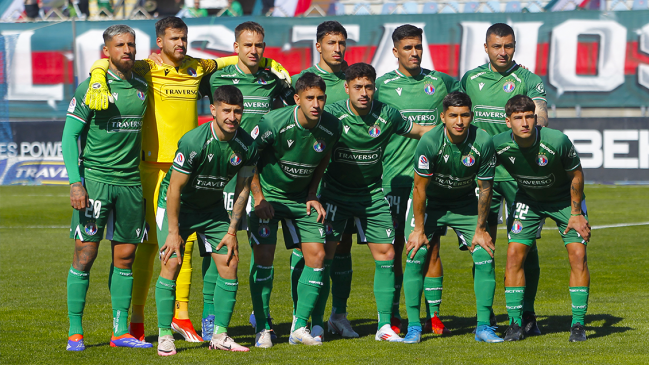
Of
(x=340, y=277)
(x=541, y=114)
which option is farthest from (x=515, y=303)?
(x=541, y=114)

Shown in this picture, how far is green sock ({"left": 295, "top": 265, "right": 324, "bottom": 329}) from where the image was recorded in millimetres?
6648

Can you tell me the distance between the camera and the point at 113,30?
6496 millimetres

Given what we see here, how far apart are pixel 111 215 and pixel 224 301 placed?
3.91ft

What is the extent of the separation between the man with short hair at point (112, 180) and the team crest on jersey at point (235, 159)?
0.93 metres

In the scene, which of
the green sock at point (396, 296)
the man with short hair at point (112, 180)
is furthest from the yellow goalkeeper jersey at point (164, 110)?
the green sock at point (396, 296)

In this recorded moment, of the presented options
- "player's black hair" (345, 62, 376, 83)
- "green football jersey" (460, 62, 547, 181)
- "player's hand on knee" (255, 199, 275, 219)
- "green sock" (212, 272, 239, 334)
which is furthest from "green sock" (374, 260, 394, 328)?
"player's black hair" (345, 62, 376, 83)

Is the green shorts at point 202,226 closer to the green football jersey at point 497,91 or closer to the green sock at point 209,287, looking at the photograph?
the green sock at point 209,287

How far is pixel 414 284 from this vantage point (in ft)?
22.4

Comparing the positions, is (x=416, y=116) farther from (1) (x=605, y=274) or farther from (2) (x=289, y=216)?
(1) (x=605, y=274)

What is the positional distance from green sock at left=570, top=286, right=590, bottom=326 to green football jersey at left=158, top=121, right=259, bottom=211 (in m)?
2.96

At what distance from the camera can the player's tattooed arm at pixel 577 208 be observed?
669 centimetres

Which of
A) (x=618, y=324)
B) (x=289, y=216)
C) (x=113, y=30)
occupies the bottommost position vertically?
(x=618, y=324)

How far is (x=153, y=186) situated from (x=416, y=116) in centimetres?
257

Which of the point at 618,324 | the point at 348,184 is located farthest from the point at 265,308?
the point at 618,324
